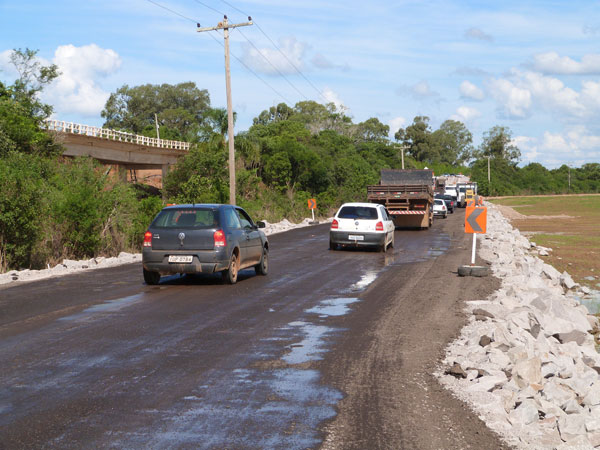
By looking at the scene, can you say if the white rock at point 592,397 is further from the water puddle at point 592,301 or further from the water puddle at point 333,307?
the water puddle at point 592,301

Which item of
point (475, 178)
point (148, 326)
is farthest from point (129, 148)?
point (475, 178)

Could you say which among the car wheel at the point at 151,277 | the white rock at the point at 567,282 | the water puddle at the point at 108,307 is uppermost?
the car wheel at the point at 151,277

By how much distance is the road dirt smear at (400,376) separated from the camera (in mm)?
5336

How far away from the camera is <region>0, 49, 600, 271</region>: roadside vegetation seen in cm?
1952

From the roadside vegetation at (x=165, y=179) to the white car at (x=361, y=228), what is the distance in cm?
714

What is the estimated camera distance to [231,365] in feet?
25.0

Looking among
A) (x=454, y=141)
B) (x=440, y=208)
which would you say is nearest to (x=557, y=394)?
(x=440, y=208)

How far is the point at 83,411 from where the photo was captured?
232 inches

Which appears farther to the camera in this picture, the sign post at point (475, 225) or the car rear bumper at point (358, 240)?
the car rear bumper at point (358, 240)

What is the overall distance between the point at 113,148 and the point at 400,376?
174 ft

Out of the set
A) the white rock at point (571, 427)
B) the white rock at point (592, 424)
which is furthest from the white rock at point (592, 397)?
the white rock at point (571, 427)

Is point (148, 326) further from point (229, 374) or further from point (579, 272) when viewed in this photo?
point (579, 272)

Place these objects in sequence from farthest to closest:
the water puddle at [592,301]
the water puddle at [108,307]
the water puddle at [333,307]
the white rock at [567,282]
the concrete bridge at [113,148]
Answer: the concrete bridge at [113,148]
the white rock at [567,282]
the water puddle at [592,301]
the water puddle at [333,307]
the water puddle at [108,307]

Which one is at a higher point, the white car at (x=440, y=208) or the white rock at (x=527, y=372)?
the white car at (x=440, y=208)
